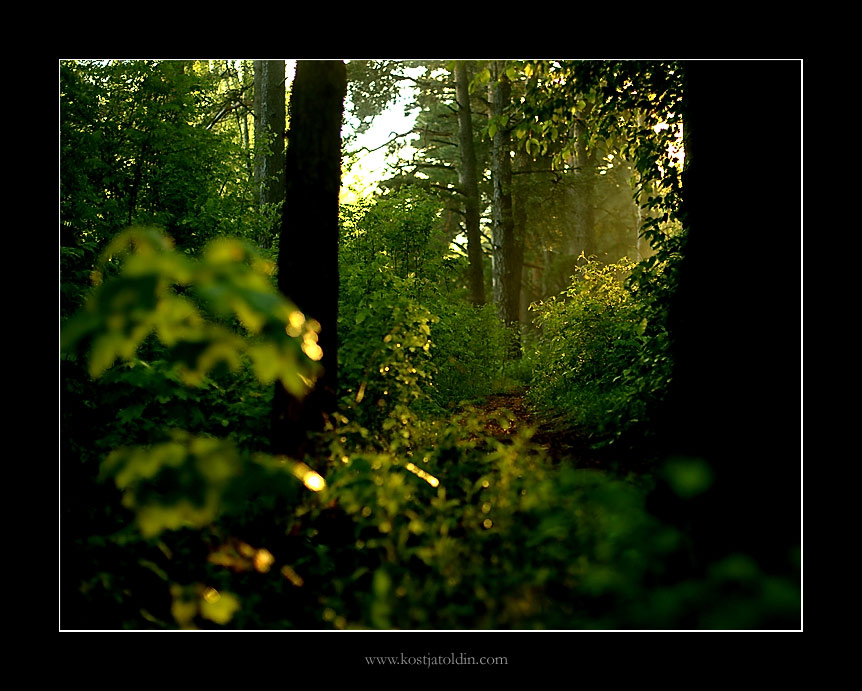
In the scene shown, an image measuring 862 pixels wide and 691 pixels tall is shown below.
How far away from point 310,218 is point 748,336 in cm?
237

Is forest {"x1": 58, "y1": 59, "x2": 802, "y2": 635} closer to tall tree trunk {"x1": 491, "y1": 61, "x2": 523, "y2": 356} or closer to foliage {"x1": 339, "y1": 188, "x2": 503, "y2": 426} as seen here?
foliage {"x1": 339, "y1": 188, "x2": 503, "y2": 426}

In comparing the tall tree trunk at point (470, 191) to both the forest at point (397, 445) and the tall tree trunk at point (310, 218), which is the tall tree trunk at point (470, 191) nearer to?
the forest at point (397, 445)

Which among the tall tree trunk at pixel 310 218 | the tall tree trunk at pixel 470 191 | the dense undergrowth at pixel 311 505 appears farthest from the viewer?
the tall tree trunk at pixel 470 191

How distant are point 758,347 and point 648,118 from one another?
15.7ft

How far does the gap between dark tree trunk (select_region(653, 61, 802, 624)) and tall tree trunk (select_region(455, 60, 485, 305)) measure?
45.3ft

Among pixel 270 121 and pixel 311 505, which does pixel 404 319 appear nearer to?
pixel 311 505

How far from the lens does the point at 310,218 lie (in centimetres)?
308

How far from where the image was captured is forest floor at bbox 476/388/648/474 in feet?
13.9

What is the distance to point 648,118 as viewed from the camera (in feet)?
20.6

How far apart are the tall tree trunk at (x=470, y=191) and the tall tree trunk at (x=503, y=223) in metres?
1.52

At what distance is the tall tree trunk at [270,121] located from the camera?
34.6 feet

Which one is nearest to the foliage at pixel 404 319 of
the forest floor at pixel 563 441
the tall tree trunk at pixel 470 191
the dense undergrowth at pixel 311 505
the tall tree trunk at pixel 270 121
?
the dense undergrowth at pixel 311 505
